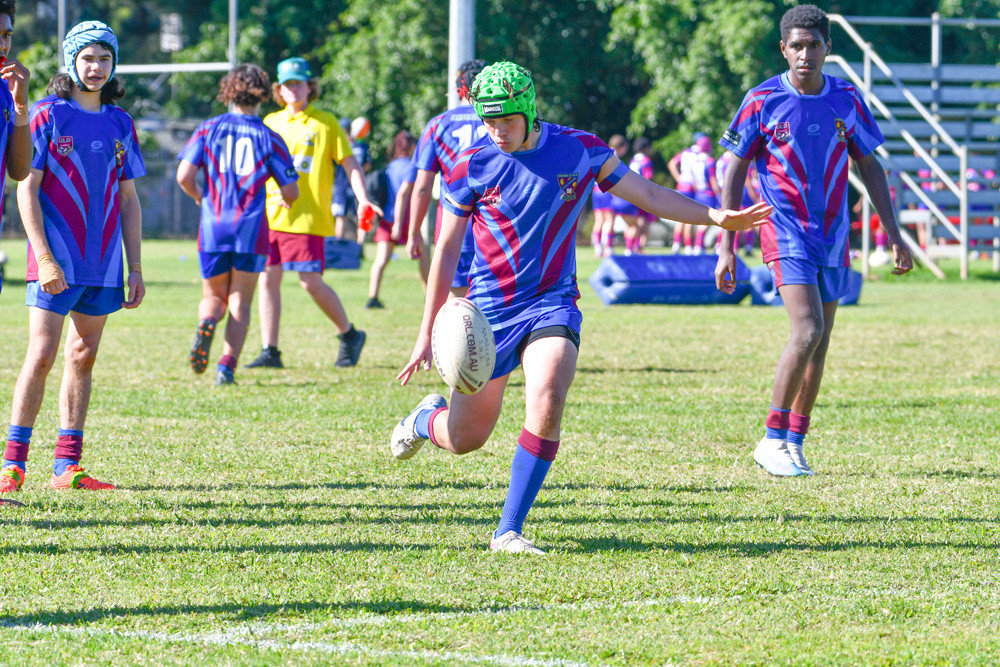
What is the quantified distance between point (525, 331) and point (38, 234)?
6.56ft

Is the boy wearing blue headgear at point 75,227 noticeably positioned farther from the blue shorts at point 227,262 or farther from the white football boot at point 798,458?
the blue shorts at point 227,262

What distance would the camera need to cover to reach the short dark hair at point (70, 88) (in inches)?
226

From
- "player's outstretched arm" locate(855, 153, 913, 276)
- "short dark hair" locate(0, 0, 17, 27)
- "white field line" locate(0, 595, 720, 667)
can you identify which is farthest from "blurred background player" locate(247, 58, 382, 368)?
"white field line" locate(0, 595, 720, 667)

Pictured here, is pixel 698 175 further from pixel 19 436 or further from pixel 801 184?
pixel 19 436

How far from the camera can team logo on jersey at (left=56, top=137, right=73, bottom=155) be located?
5.66 m

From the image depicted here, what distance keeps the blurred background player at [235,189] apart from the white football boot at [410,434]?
3436mm

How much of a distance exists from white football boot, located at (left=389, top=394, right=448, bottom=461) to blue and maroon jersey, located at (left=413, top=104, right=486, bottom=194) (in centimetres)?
268

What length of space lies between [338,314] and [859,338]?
4.98 meters

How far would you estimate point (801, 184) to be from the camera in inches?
252

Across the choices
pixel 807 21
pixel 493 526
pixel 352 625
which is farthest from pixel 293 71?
pixel 352 625

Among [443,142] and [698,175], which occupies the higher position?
[443,142]

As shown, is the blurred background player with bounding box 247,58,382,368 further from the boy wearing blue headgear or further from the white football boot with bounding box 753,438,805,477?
the white football boot with bounding box 753,438,805,477

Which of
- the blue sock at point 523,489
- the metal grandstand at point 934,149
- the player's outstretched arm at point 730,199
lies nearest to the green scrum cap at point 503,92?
the blue sock at point 523,489

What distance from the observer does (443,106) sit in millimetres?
34156
